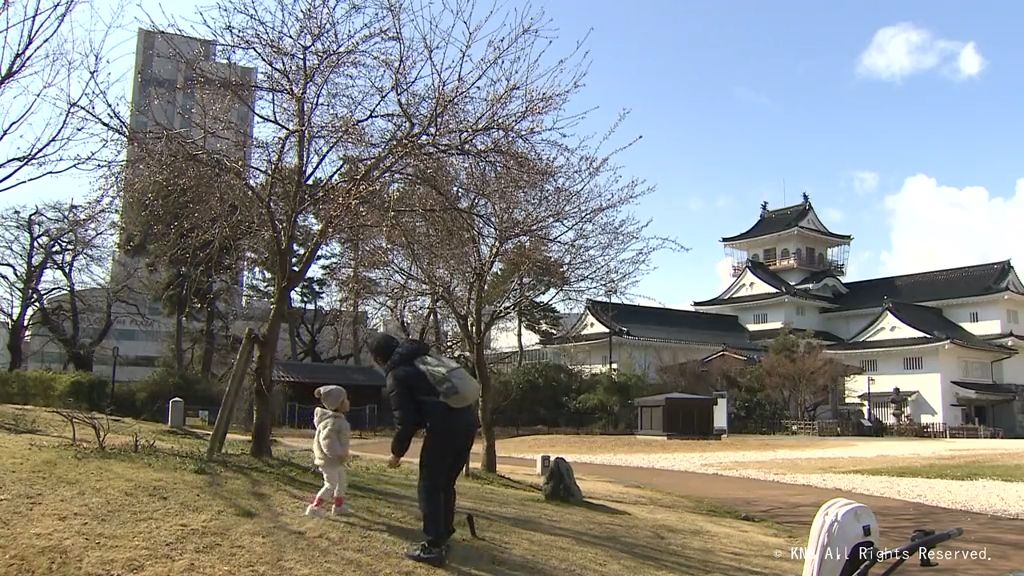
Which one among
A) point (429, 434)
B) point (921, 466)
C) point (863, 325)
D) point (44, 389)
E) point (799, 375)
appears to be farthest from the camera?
point (863, 325)

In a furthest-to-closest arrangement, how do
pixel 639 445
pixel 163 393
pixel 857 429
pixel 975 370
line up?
pixel 975 370, pixel 857 429, pixel 163 393, pixel 639 445

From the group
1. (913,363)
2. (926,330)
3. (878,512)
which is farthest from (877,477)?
(926,330)

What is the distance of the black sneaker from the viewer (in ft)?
18.5

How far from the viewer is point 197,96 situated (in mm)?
9492

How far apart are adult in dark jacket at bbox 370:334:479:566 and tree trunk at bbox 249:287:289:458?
4209 mm

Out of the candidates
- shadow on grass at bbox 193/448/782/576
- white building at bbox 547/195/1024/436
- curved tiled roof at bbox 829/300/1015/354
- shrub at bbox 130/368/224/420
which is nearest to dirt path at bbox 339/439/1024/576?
shadow on grass at bbox 193/448/782/576

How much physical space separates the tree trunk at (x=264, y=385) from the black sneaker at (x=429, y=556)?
170 inches

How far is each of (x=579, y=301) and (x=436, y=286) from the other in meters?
2.95

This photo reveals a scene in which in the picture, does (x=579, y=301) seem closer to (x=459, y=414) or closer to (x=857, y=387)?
(x=459, y=414)

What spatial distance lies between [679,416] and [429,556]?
30.3m

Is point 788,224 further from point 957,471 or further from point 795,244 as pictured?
point 957,471

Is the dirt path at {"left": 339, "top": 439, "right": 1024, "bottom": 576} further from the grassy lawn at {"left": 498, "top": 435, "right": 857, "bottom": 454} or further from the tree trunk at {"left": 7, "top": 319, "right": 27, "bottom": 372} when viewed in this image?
the tree trunk at {"left": 7, "top": 319, "right": 27, "bottom": 372}

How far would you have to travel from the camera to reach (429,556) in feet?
18.5

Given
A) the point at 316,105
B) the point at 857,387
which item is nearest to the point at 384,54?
the point at 316,105
